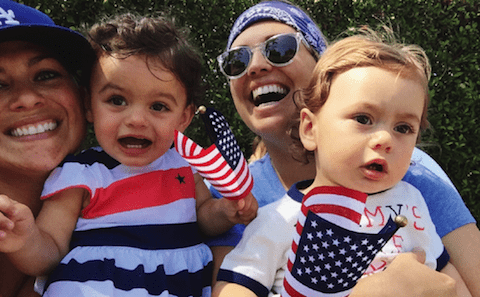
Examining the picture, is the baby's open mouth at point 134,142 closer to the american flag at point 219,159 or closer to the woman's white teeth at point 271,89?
the american flag at point 219,159

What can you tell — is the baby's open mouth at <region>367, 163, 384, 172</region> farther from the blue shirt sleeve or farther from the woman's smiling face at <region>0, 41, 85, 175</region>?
the woman's smiling face at <region>0, 41, 85, 175</region>

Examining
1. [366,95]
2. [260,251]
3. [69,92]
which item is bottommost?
[260,251]

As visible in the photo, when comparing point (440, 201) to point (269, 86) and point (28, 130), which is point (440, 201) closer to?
point (269, 86)

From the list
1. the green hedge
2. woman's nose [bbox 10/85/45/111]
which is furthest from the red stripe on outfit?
the green hedge

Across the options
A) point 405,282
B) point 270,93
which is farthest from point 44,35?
point 405,282

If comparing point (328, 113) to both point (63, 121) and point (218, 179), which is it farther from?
point (63, 121)

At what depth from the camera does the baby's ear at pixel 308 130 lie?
2047 mm

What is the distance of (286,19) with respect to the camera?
8.94 ft

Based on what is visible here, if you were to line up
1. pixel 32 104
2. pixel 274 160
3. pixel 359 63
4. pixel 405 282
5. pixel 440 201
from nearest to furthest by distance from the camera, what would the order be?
pixel 405 282 → pixel 359 63 → pixel 32 104 → pixel 440 201 → pixel 274 160

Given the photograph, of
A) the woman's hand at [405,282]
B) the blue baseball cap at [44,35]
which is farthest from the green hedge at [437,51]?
the woman's hand at [405,282]

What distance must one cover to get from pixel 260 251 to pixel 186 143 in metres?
0.58

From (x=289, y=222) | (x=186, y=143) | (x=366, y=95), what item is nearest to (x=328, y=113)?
(x=366, y=95)

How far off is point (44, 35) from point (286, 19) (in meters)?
1.41

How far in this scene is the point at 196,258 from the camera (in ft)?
7.19
